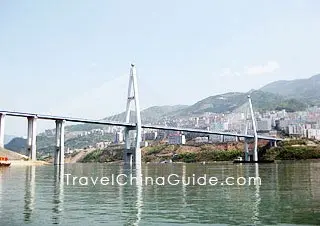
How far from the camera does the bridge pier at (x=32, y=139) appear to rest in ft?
250

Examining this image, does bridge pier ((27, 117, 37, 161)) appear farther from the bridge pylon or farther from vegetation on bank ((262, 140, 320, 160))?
vegetation on bank ((262, 140, 320, 160))

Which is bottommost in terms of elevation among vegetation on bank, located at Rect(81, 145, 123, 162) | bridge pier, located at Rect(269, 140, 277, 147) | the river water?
the river water

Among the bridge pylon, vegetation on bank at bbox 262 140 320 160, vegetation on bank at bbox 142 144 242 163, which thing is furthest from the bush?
the bridge pylon

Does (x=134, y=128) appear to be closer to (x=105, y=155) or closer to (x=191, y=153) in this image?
(x=191, y=153)

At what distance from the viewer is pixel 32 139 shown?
76062 millimetres

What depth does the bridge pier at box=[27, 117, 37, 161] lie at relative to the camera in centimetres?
7606

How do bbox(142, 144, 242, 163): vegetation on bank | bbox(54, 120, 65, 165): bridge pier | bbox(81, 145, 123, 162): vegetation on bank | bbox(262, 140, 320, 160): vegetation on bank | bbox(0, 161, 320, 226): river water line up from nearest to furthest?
bbox(0, 161, 320, 226): river water
bbox(54, 120, 65, 165): bridge pier
bbox(262, 140, 320, 160): vegetation on bank
bbox(142, 144, 242, 163): vegetation on bank
bbox(81, 145, 123, 162): vegetation on bank

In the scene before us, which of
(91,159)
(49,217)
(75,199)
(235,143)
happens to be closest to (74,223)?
(49,217)

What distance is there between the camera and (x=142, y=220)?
11.9 metres

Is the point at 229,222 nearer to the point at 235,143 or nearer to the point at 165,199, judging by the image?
the point at 165,199

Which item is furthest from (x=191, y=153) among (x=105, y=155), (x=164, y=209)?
(x=164, y=209)

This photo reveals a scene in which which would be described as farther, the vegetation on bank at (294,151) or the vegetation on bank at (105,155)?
the vegetation on bank at (105,155)

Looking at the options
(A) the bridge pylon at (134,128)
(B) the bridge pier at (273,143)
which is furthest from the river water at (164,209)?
(B) the bridge pier at (273,143)

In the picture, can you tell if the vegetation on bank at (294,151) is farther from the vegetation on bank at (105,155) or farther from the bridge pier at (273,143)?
the vegetation on bank at (105,155)
